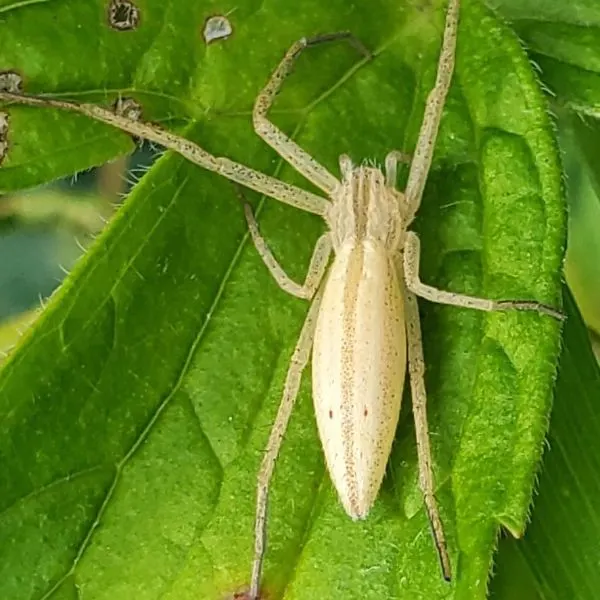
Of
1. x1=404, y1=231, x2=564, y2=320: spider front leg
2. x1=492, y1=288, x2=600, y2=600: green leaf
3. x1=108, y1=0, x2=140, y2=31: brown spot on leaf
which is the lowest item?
x1=492, y1=288, x2=600, y2=600: green leaf

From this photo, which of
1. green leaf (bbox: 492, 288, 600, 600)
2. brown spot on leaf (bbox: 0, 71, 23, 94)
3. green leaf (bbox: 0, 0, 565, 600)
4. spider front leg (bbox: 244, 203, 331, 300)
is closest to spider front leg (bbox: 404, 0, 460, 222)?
green leaf (bbox: 0, 0, 565, 600)

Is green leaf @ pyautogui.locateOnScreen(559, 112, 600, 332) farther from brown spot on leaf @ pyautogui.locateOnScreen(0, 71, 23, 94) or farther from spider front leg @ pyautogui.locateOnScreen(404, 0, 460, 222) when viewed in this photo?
brown spot on leaf @ pyautogui.locateOnScreen(0, 71, 23, 94)

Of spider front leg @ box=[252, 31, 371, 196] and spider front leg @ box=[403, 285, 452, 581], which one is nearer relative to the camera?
spider front leg @ box=[403, 285, 452, 581]

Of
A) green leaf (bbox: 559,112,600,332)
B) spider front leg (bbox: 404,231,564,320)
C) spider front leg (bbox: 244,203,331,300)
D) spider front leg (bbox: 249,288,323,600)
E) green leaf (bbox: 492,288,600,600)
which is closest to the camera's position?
spider front leg (bbox: 404,231,564,320)

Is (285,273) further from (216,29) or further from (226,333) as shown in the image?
(216,29)

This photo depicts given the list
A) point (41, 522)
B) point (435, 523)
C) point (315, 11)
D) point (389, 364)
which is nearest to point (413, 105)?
point (315, 11)

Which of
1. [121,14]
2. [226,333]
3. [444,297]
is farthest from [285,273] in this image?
[121,14]
